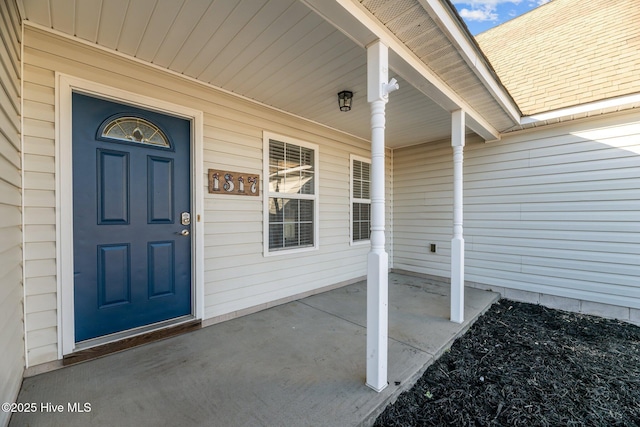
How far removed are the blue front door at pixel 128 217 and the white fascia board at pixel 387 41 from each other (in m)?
1.84

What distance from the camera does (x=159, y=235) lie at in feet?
8.27

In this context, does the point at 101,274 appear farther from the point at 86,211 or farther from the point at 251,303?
the point at 251,303

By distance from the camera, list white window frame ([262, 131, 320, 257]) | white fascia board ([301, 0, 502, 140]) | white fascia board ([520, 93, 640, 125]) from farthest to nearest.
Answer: white window frame ([262, 131, 320, 257]), white fascia board ([520, 93, 640, 125]), white fascia board ([301, 0, 502, 140])

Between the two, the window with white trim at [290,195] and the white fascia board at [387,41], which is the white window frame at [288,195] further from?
the white fascia board at [387,41]

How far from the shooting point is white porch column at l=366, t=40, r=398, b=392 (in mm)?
1791

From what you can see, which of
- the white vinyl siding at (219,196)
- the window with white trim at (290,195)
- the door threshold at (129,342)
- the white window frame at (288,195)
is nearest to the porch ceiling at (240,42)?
the white vinyl siding at (219,196)

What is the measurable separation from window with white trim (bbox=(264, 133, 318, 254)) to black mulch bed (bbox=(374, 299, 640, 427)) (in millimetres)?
2160

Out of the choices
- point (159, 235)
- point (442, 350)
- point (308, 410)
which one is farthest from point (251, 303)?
point (442, 350)

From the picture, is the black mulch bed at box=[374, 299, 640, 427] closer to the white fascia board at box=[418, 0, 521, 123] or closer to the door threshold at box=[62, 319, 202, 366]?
the door threshold at box=[62, 319, 202, 366]

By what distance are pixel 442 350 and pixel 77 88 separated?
12.3 ft

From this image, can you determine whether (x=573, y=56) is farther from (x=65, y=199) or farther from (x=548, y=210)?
(x=65, y=199)

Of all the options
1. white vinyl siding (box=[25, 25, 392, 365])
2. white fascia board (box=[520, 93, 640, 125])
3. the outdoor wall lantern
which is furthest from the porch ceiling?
white fascia board (box=[520, 93, 640, 125])

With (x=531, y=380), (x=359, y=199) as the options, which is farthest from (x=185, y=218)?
(x=531, y=380)

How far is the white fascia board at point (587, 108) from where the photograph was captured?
2926 millimetres
